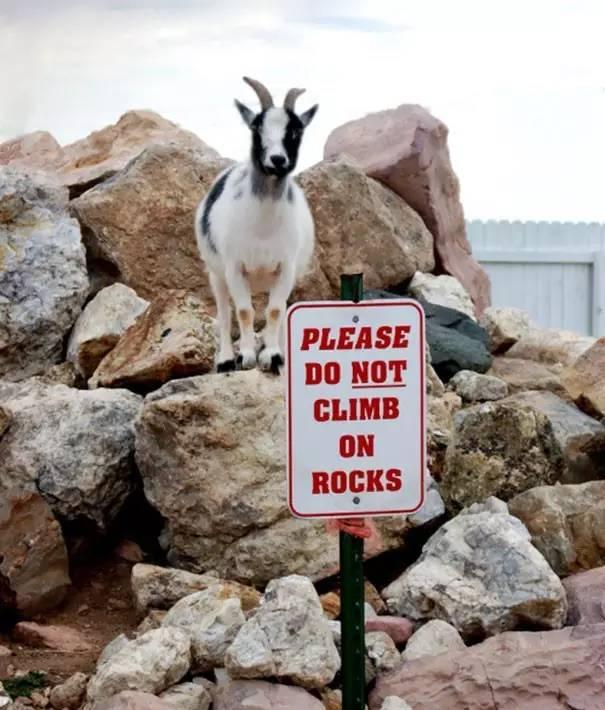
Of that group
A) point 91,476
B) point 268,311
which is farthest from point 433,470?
point 91,476

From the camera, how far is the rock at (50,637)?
6711 mm

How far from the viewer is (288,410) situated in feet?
14.5

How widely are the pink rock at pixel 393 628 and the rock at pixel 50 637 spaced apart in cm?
150

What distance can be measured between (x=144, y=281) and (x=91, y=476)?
2615mm

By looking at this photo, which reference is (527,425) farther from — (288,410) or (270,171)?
(288,410)

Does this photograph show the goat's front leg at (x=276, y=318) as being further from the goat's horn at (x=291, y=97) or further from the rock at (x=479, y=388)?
the rock at (x=479, y=388)

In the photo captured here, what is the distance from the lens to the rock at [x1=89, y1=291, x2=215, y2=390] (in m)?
7.88

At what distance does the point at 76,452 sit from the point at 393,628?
2.23m

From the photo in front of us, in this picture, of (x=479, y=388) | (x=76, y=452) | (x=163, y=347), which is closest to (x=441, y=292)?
(x=479, y=388)

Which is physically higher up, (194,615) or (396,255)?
(396,255)

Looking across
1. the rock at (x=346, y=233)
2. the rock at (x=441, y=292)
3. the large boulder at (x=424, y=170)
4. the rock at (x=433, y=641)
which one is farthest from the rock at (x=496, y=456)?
the large boulder at (x=424, y=170)

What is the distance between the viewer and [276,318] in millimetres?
7336

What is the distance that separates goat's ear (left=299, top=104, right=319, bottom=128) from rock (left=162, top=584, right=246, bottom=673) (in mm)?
2380

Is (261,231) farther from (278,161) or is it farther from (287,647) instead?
(287,647)
